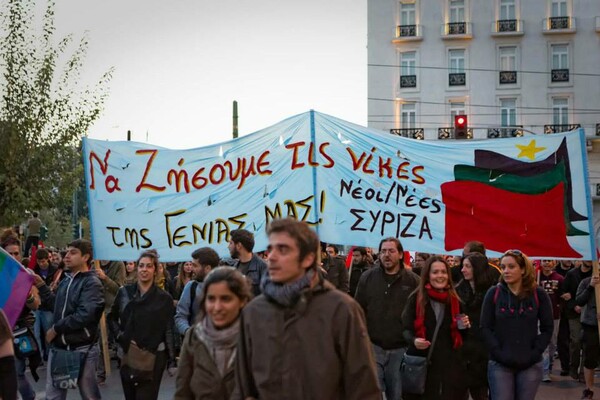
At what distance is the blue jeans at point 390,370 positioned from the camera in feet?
31.3

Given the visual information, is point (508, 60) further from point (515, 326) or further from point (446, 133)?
point (515, 326)

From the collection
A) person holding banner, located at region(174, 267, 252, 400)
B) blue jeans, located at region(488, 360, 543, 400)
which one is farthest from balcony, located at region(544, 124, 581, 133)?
person holding banner, located at region(174, 267, 252, 400)

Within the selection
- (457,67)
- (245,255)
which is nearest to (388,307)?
(245,255)

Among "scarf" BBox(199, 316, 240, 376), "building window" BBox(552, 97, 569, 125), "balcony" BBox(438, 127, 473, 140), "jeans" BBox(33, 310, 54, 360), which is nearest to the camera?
"scarf" BBox(199, 316, 240, 376)

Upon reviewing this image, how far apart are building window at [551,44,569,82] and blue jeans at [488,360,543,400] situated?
154 ft

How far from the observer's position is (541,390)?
1334 cm

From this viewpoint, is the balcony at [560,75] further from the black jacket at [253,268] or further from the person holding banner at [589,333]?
the black jacket at [253,268]

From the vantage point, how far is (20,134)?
23.6 m

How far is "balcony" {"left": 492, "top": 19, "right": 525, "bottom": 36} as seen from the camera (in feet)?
176

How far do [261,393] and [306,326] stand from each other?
0.40 metres

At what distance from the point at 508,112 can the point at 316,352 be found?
5064 centimetres

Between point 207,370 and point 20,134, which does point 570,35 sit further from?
point 207,370

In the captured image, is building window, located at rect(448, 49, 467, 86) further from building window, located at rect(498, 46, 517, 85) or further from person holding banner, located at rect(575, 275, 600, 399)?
person holding banner, located at rect(575, 275, 600, 399)

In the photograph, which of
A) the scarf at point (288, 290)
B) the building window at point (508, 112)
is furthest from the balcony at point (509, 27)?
the scarf at point (288, 290)
